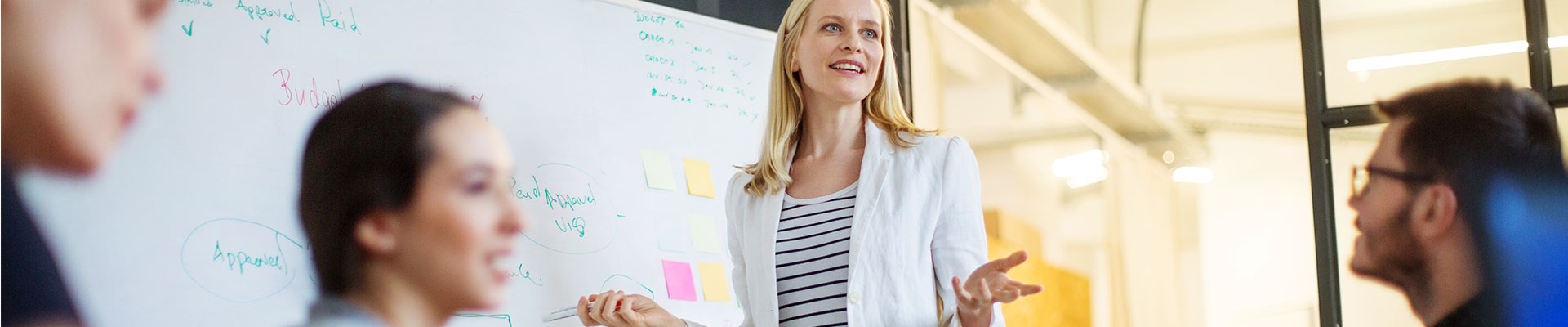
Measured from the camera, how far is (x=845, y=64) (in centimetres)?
187

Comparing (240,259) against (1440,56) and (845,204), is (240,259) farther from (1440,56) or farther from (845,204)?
(1440,56)

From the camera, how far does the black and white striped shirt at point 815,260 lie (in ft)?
5.79

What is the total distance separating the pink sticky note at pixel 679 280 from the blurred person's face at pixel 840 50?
591 mm

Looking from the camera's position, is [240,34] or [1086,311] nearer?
[240,34]

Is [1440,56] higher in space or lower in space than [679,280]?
higher

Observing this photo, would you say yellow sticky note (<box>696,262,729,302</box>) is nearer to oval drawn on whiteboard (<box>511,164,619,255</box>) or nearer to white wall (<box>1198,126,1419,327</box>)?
oval drawn on whiteboard (<box>511,164,619,255</box>)

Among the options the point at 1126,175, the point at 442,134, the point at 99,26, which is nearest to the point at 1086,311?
the point at 1126,175

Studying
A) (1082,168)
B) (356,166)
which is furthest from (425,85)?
(1082,168)

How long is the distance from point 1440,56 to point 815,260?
5.94 feet

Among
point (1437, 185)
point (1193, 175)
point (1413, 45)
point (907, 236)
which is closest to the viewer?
point (907, 236)

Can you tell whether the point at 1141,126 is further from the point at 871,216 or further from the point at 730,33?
the point at 871,216

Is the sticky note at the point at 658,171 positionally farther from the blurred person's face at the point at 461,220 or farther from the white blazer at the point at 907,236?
the white blazer at the point at 907,236

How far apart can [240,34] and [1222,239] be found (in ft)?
7.87

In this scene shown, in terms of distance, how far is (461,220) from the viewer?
200cm
